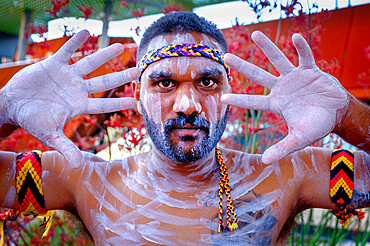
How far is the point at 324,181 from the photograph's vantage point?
4.67 feet

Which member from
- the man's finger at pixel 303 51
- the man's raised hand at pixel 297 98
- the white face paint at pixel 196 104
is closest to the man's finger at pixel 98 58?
the white face paint at pixel 196 104

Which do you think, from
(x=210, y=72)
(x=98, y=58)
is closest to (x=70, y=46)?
(x=98, y=58)

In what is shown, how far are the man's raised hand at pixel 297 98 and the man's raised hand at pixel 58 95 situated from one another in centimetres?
49

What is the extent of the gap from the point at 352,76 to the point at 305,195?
4.39m

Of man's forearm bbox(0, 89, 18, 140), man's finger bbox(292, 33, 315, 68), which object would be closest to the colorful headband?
man's finger bbox(292, 33, 315, 68)

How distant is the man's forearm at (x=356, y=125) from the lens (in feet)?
4.25

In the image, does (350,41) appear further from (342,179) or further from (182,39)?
(182,39)

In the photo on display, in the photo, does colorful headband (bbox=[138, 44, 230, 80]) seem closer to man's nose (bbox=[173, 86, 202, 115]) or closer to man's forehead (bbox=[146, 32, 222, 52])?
man's forehead (bbox=[146, 32, 222, 52])

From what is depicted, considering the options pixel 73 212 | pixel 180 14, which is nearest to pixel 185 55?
pixel 180 14

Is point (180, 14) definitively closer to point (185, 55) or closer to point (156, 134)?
point (185, 55)

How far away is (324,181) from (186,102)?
71 cm

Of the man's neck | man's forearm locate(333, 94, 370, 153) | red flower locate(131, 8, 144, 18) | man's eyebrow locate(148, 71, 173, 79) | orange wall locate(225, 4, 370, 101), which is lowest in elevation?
the man's neck

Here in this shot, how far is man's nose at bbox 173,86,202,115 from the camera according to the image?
1.33 metres

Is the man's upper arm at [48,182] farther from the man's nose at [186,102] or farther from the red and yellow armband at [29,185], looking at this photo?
the man's nose at [186,102]
